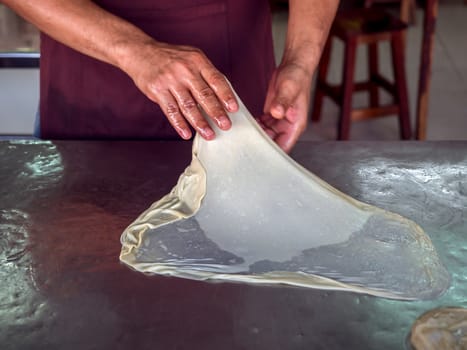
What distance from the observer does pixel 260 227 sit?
3.54 feet

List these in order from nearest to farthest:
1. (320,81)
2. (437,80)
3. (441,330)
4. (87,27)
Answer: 1. (441,330)
2. (87,27)
3. (320,81)
4. (437,80)

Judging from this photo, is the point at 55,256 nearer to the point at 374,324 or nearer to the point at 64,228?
the point at 64,228

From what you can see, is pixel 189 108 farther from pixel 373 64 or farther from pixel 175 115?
pixel 373 64

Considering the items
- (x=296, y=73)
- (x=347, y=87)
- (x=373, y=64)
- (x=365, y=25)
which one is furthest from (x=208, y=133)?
(x=373, y=64)

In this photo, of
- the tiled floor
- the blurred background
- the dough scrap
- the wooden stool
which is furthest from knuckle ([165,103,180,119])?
the tiled floor

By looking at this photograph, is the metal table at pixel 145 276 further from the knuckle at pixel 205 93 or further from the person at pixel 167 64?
the knuckle at pixel 205 93

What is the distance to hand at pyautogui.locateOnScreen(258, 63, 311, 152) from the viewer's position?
1.17 meters

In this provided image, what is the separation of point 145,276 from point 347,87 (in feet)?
5.80

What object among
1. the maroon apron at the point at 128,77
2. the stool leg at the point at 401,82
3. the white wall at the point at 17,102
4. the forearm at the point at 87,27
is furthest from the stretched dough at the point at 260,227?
the stool leg at the point at 401,82

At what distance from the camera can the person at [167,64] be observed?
1041 millimetres

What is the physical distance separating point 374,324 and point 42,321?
1.46 ft

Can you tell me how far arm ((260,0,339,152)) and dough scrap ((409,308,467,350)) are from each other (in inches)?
16.8

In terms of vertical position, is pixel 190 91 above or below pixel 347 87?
above

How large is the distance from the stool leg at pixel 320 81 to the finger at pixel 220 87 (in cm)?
182
